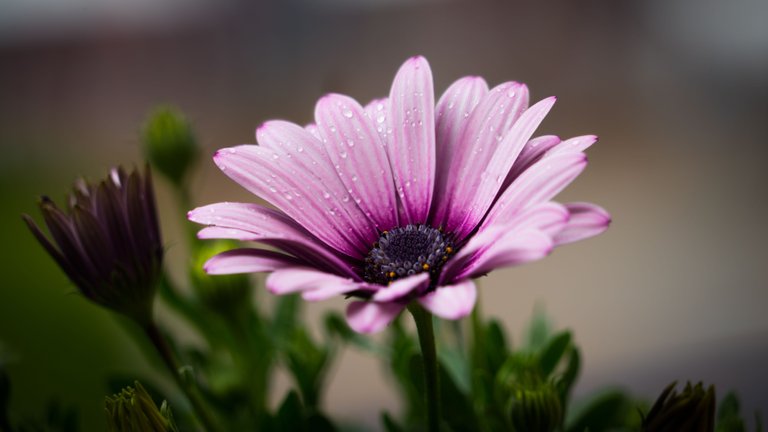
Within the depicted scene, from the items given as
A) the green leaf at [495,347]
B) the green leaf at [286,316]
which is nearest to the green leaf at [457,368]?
the green leaf at [495,347]

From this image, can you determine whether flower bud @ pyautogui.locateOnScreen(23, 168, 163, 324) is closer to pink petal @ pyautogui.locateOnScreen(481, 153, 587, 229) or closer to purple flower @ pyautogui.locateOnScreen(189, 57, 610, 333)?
purple flower @ pyautogui.locateOnScreen(189, 57, 610, 333)

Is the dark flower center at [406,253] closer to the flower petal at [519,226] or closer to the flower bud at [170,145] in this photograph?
the flower petal at [519,226]

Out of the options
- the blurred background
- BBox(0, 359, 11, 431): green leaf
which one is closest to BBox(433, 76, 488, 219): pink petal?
BBox(0, 359, 11, 431): green leaf

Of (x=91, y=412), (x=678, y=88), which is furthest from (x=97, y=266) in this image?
(x=678, y=88)

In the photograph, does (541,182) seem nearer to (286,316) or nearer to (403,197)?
(403,197)

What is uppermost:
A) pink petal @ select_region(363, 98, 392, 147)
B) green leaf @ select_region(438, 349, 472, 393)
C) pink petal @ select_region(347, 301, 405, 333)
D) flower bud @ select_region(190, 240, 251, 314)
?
pink petal @ select_region(363, 98, 392, 147)

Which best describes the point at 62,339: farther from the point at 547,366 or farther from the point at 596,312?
the point at 596,312
